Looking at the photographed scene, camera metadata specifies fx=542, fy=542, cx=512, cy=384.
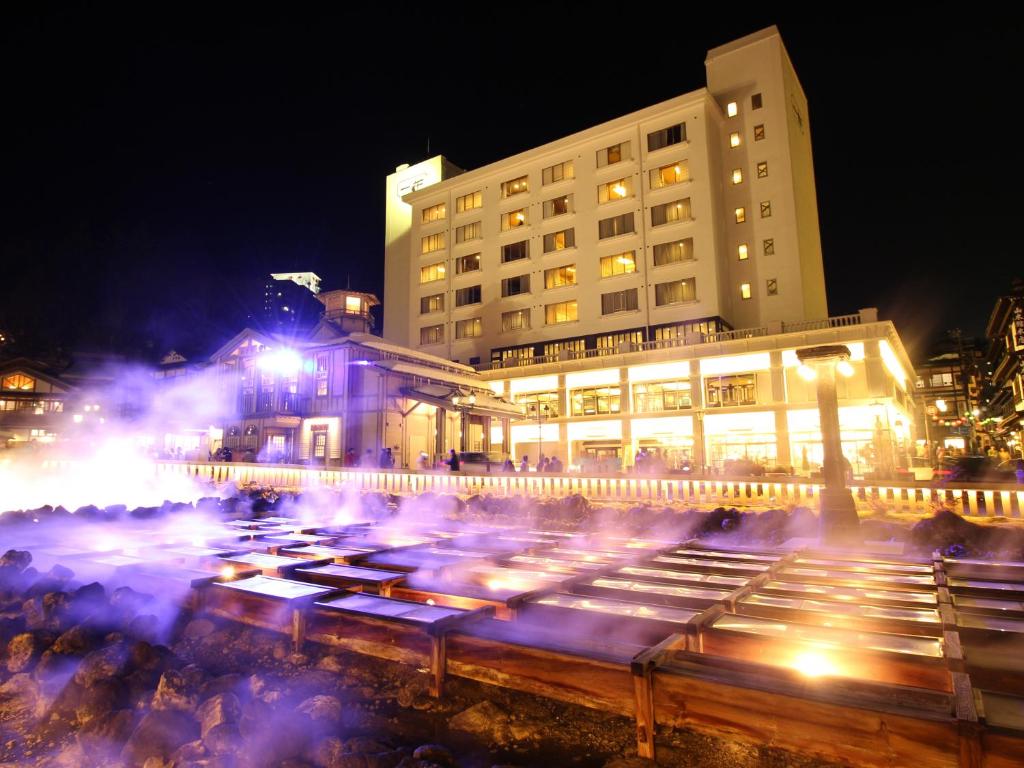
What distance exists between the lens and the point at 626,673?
3.75 metres

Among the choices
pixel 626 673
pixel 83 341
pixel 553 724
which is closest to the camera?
pixel 626 673

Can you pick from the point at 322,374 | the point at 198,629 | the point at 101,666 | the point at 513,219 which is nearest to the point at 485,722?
the point at 101,666

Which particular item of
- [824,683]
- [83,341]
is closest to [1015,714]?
[824,683]

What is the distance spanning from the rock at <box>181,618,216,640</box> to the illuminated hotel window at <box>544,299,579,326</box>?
31.6 metres

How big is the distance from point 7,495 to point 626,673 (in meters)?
26.1

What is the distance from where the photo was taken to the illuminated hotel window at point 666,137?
34031mm

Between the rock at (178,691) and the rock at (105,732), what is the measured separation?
0.67 ft

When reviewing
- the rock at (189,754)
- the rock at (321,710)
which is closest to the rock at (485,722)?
the rock at (321,710)

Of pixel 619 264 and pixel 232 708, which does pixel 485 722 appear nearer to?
pixel 232 708

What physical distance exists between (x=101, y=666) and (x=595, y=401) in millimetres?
28640

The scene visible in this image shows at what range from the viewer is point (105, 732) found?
414 centimetres

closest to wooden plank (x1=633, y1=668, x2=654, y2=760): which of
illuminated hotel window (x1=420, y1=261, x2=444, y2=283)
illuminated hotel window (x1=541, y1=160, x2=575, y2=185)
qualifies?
illuminated hotel window (x1=541, y1=160, x2=575, y2=185)

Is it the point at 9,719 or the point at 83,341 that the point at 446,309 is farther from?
the point at 83,341

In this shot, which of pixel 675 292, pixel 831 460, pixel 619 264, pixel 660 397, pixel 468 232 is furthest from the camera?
pixel 468 232
